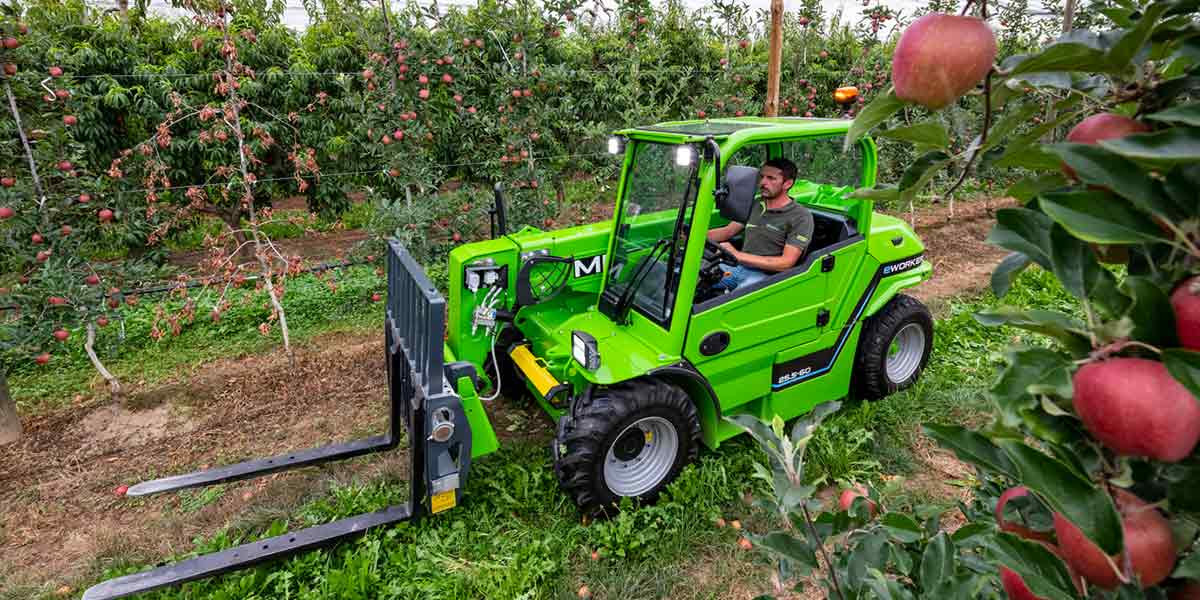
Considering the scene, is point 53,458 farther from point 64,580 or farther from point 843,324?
point 843,324

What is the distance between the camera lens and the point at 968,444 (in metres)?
0.77

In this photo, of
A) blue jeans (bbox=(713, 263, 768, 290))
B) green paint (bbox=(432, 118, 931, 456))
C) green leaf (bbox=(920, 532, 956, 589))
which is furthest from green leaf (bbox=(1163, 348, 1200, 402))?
blue jeans (bbox=(713, 263, 768, 290))

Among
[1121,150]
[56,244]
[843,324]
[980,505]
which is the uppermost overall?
[1121,150]

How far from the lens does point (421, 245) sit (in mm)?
5516

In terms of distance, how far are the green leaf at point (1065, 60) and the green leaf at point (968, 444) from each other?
1.32 ft

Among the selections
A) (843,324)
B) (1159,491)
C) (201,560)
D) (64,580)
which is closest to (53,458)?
(64,580)

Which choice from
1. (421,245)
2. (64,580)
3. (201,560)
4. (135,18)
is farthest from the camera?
(135,18)

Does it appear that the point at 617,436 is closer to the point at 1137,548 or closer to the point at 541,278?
the point at 541,278

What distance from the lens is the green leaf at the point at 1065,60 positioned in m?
0.59

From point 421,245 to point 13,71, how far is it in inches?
111

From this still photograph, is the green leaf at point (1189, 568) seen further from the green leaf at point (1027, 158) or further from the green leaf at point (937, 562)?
the green leaf at point (1027, 158)

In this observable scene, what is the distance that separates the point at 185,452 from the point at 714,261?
3.33 m

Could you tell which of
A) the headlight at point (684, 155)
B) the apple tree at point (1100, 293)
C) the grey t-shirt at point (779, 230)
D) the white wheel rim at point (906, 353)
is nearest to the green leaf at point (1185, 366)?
the apple tree at point (1100, 293)

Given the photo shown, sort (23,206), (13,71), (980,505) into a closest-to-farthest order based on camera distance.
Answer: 1. (980,505)
2. (13,71)
3. (23,206)
